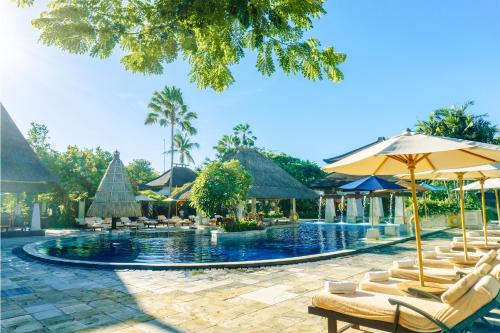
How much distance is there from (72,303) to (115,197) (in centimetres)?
1850

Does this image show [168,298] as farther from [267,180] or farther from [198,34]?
[267,180]

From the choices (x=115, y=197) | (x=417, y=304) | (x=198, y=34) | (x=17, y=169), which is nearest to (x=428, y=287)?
(x=417, y=304)

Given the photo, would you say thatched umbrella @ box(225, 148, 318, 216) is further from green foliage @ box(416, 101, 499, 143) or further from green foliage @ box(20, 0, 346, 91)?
green foliage @ box(20, 0, 346, 91)

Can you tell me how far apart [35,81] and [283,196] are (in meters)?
22.2

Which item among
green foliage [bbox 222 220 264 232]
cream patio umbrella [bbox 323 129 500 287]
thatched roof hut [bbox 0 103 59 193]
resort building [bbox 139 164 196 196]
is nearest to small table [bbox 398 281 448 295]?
cream patio umbrella [bbox 323 129 500 287]

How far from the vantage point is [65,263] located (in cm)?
981

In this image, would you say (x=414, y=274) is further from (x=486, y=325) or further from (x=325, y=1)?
(x=325, y=1)

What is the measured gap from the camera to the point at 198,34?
11.6 feet

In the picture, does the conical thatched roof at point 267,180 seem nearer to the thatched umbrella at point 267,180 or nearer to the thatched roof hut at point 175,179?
the thatched umbrella at point 267,180

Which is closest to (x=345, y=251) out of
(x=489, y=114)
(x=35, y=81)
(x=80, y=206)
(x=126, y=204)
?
(x=35, y=81)

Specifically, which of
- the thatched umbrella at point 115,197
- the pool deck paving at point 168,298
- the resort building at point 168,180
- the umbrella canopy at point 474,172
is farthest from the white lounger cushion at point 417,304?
the resort building at point 168,180

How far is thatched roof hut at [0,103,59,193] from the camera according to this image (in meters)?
18.2

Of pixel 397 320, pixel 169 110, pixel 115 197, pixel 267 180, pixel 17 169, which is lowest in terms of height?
pixel 397 320

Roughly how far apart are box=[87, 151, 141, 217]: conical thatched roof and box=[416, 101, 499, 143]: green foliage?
28.2 meters
